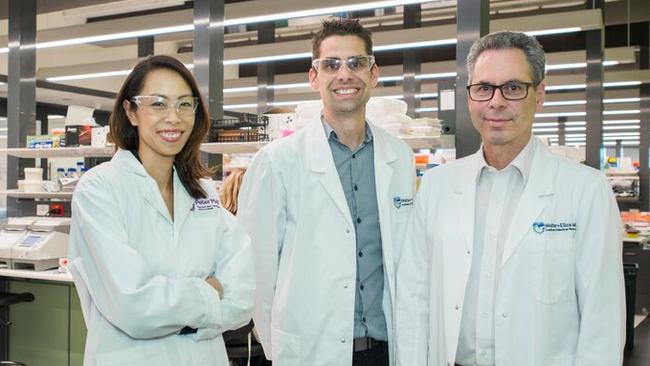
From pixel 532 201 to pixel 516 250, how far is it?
0.16 metres

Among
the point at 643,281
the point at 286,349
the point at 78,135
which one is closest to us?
the point at 286,349

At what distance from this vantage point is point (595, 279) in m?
1.63

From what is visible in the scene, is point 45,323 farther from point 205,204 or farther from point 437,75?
point 437,75

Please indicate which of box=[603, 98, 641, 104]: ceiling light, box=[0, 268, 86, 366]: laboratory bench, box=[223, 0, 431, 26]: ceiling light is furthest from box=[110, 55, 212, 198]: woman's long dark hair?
box=[603, 98, 641, 104]: ceiling light

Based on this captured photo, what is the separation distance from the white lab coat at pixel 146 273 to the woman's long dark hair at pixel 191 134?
0.17 feet

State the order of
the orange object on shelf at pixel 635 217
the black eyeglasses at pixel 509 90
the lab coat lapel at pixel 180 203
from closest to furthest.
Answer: the black eyeglasses at pixel 509 90, the lab coat lapel at pixel 180 203, the orange object on shelf at pixel 635 217

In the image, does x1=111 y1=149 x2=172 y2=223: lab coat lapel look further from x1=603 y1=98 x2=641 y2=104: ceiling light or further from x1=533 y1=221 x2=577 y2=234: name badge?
x1=603 y1=98 x2=641 y2=104: ceiling light

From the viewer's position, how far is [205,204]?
6.40ft

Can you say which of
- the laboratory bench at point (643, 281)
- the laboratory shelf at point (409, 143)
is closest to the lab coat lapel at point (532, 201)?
the laboratory shelf at point (409, 143)

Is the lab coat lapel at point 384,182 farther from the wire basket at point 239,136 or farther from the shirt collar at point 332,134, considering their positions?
the wire basket at point 239,136

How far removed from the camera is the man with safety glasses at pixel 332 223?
207 centimetres

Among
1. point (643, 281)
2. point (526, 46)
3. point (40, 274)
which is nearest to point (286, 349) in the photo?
point (526, 46)

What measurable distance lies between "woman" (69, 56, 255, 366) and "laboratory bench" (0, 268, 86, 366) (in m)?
2.72

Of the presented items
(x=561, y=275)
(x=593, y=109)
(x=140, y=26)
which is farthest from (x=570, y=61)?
(x=561, y=275)
